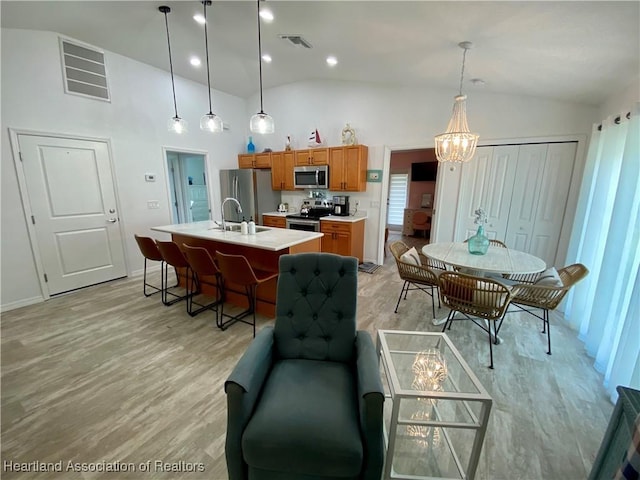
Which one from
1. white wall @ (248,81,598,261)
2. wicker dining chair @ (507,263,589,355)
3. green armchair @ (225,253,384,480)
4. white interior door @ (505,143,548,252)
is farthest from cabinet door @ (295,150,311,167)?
wicker dining chair @ (507,263,589,355)

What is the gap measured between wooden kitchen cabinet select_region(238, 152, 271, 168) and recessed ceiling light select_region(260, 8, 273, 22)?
283 centimetres

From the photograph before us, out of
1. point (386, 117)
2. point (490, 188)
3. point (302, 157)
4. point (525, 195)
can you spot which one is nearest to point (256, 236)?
point (302, 157)

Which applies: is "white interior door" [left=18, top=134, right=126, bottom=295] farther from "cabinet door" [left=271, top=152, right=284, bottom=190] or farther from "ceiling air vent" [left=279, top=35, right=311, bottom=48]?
"ceiling air vent" [left=279, top=35, right=311, bottom=48]

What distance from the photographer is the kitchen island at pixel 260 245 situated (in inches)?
109

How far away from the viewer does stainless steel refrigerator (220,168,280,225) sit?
5211 mm

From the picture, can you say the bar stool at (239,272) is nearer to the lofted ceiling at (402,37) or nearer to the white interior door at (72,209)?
the lofted ceiling at (402,37)

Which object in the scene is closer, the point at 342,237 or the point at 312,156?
the point at 342,237

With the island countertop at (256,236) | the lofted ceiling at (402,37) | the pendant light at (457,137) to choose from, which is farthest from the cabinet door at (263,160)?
the pendant light at (457,137)

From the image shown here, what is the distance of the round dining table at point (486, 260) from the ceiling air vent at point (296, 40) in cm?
286

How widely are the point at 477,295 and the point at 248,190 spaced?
4.32 meters

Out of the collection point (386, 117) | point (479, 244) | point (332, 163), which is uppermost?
point (386, 117)

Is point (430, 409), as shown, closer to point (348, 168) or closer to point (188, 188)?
point (348, 168)

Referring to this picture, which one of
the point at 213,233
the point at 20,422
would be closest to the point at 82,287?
the point at 213,233

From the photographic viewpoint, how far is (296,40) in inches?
122
